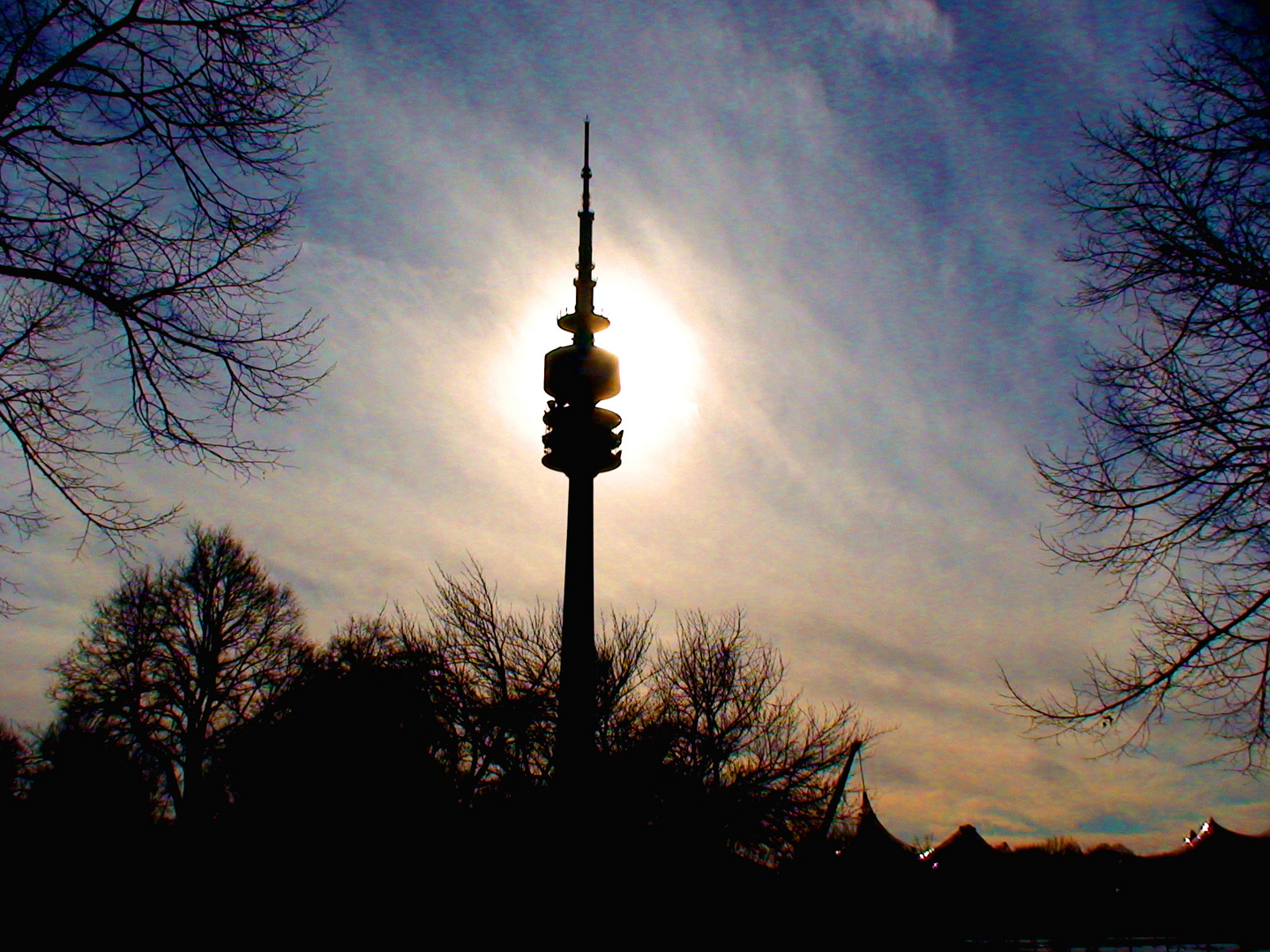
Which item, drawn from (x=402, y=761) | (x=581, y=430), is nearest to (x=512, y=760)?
(x=402, y=761)

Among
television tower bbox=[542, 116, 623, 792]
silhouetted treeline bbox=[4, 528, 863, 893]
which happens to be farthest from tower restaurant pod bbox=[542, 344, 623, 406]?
silhouetted treeline bbox=[4, 528, 863, 893]

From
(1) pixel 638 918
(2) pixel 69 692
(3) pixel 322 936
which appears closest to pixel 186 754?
(2) pixel 69 692

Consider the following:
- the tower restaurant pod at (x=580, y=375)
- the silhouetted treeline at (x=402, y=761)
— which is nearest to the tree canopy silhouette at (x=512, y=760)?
the silhouetted treeline at (x=402, y=761)

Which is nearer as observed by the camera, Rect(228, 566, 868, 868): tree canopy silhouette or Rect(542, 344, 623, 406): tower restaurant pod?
Rect(228, 566, 868, 868): tree canopy silhouette

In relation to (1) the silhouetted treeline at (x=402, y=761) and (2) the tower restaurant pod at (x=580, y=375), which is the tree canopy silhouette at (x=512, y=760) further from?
(2) the tower restaurant pod at (x=580, y=375)

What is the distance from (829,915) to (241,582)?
68.7 feet

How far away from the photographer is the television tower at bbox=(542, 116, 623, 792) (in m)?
29.6

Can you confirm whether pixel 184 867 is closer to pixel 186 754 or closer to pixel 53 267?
pixel 186 754

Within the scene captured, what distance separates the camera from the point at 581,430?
3688cm

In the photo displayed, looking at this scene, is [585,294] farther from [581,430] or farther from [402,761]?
[402,761]

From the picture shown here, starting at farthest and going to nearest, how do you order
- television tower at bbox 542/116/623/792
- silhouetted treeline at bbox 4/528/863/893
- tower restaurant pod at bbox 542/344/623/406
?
tower restaurant pod at bbox 542/344/623/406
television tower at bbox 542/116/623/792
silhouetted treeline at bbox 4/528/863/893

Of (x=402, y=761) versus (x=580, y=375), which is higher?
(x=580, y=375)

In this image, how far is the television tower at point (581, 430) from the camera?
29578 mm

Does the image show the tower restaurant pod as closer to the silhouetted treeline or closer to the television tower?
the television tower
